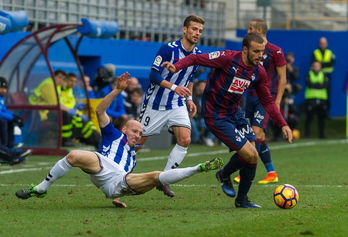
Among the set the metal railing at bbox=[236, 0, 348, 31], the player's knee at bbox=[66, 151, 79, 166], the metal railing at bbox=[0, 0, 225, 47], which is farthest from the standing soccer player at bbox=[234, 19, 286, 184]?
the metal railing at bbox=[236, 0, 348, 31]

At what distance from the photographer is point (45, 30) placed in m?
14.9

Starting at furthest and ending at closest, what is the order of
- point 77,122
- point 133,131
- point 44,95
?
point 77,122 → point 44,95 → point 133,131

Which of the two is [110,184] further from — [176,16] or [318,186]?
[176,16]

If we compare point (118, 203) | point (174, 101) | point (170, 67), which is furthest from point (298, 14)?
point (118, 203)

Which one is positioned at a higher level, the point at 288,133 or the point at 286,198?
the point at 288,133

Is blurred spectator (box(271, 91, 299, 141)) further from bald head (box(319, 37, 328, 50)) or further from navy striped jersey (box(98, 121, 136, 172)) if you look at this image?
navy striped jersey (box(98, 121, 136, 172))

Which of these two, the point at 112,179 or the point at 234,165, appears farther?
the point at 234,165

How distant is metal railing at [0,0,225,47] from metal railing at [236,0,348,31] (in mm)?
1011

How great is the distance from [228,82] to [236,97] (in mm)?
204

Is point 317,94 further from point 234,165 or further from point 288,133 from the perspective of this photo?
point 288,133

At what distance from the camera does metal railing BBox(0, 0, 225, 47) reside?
59.4 feet

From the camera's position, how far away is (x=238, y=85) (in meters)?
8.06

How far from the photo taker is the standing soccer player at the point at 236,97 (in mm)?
7902

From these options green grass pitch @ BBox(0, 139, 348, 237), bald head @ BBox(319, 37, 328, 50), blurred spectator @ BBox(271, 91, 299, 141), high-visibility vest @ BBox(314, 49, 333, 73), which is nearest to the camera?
green grass pitch @ BBox(0, 139, 348, 237)
